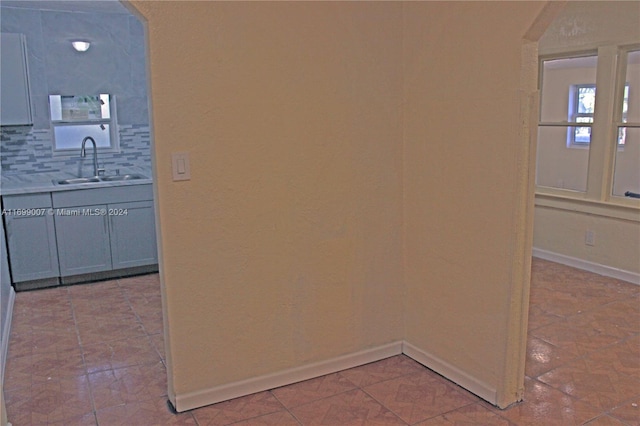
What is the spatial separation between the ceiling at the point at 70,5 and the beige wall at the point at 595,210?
Answer: 11.8ft

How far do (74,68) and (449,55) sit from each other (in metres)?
3.55

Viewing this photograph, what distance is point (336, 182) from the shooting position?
2.85m

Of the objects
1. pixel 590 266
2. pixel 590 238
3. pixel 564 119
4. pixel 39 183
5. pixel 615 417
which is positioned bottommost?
pixel 615 417

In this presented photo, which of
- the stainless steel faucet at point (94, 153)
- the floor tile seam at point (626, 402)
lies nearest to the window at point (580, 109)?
the floor tile seam at point (626, 402)

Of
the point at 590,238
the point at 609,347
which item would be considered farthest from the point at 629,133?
the point at 609,347

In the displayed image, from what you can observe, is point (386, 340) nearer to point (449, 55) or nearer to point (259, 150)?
point (259, 150)

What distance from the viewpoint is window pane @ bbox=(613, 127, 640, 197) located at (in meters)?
4.78

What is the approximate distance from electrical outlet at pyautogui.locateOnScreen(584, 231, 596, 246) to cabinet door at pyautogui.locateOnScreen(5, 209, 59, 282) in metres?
4.34

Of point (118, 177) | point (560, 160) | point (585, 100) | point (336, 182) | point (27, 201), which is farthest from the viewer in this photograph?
point (560, 160)

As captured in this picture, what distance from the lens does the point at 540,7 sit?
222 centimetres

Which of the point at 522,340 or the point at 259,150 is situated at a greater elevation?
the point at 259,150

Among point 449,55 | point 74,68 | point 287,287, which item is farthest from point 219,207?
point 74,68

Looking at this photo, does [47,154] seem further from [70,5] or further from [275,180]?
[275,180]

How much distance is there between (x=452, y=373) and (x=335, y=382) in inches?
23.5
